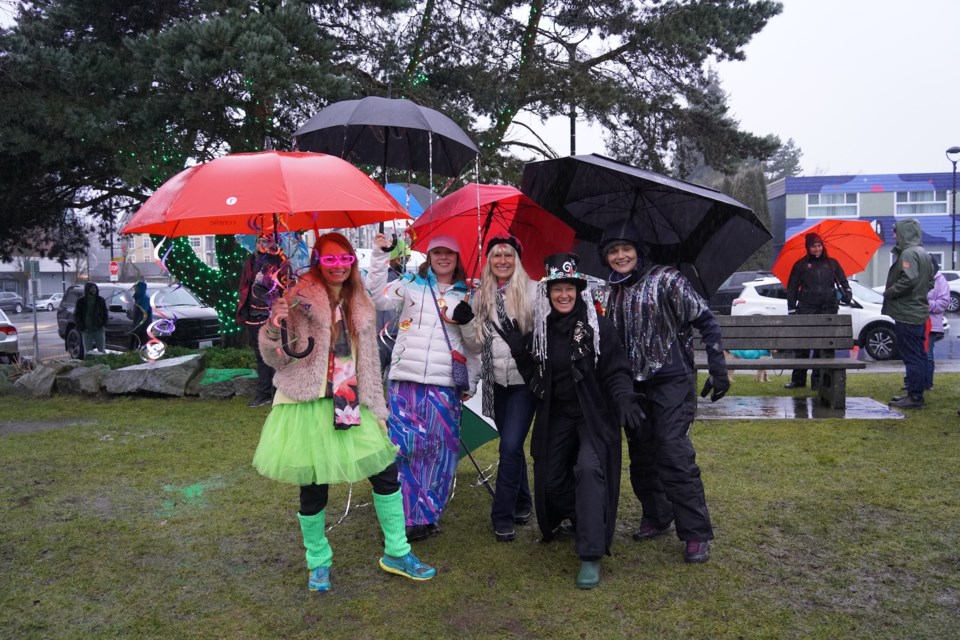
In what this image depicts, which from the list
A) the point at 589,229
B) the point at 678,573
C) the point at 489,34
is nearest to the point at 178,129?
the point at 489,34

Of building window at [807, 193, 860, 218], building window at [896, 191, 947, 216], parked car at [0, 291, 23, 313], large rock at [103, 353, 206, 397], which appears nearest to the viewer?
large rock at [103, 353, 206, 397]

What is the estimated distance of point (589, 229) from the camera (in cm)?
471

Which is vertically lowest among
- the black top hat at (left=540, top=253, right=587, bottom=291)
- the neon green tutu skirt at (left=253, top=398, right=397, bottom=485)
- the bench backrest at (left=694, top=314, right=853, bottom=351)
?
the neon green tutu skirt at (left=253, top=398, right=397, bottom=485)

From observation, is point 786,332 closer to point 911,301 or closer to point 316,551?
point 911,301

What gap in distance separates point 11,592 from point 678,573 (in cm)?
340

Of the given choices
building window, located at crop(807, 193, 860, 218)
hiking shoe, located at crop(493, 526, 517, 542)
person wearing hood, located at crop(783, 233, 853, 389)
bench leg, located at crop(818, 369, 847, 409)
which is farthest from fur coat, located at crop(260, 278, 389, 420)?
building window, located at crop(807, 193, 860, 218)

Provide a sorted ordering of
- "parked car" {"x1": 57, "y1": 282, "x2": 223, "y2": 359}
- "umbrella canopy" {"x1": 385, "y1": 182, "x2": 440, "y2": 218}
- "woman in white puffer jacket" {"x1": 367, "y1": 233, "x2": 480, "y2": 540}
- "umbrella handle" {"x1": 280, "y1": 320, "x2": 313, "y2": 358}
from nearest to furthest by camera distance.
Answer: "umbrella handle" {"x1": 280, "y1": 320, "x2": 313, "y2": 358} < "woman in white puffer jacket" {"x1": 367, "y1": 233, "x2": 480, "y2": 540} < "umbrella canopy" {"x1": 385, "y1": 182, "x2": 440, "y2": 218} < "parked car" {"x1": 57, "y1": 282, "x2": 223, "y2": 359}

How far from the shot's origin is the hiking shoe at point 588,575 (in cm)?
374

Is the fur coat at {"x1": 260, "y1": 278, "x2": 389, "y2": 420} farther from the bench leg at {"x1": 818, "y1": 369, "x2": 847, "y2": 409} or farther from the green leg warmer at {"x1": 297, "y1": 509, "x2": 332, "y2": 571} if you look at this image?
the bench leg at {"x1": 818, "y1": 369, "x2": 847, "y2": 409}

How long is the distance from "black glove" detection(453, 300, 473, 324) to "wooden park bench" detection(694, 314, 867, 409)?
173 inches

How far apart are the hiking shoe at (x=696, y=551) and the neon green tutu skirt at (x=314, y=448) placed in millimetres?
1702

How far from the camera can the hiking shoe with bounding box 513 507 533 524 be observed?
475 centimetres

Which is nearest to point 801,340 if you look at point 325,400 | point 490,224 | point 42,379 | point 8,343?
point 490,224

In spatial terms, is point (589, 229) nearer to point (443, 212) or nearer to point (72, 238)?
point (443, 212)
